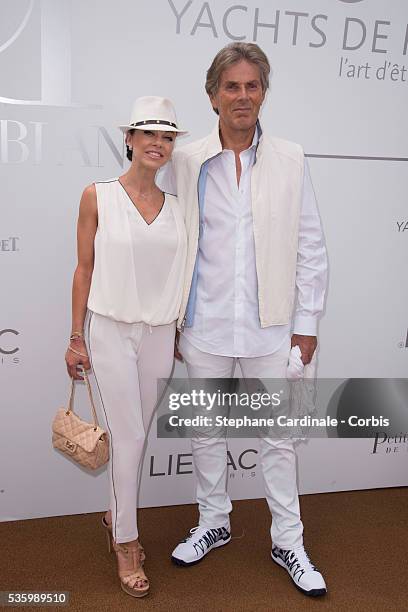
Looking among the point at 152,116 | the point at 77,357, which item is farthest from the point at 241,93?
the point at 77,357

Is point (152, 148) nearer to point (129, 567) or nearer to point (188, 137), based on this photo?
point (188, 137)

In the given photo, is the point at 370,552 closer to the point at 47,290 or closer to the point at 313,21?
the point at 47,290

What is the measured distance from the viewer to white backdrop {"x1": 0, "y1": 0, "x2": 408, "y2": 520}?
7.75ft

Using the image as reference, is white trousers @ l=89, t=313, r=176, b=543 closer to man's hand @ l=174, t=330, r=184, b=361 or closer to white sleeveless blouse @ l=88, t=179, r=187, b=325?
white sleeveless blouse @ l=88, t=179, r=187, b=325

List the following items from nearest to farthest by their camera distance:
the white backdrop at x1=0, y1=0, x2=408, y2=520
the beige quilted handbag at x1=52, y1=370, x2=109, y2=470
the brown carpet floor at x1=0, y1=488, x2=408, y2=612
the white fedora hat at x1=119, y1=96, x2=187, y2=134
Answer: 1. the white fedora hat at x1=119, y1=96, x2=187, y2=134
2. the beige quilted handbag at x1=52, y1=370, x2=109, y2=470
3. the brown carpet floor at x1=0, y1=488, x2=408, y2=612
4. the white backdrop at x1=0, y1=0, x2=408, y2=520

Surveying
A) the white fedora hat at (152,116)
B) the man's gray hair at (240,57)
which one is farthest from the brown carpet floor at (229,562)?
the man's gray hair at (240,57)

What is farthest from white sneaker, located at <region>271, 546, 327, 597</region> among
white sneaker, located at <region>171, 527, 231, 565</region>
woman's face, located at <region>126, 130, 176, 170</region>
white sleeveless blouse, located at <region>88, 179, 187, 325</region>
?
woman's face, located at <region>126, 130, 176, 170</region>

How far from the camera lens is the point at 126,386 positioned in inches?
81.7

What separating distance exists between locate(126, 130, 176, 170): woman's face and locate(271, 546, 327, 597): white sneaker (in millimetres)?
1494

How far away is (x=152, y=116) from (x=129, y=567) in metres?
1.57

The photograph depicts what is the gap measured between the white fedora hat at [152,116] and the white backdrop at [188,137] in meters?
0.48

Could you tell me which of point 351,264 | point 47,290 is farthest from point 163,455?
point 351,264

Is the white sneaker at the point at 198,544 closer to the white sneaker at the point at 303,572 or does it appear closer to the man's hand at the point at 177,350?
the white sneaker at the point at 303,572

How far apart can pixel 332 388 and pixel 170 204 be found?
137 cm
